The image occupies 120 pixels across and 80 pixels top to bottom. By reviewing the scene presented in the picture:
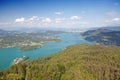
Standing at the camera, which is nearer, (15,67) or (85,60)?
(15,67)

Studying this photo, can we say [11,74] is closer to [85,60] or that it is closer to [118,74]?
[85,60]

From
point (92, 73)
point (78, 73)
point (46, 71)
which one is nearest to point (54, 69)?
point (46, 71)

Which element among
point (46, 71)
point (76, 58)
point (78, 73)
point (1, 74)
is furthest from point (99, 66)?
point (1, 74)

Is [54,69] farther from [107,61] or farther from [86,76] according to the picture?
[107,61]

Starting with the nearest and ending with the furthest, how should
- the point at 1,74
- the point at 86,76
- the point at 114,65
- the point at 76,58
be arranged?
the point at 86,76 → the point at 1,74 → the point at 114,65 → the point at 76,58

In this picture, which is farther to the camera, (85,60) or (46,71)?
(85,60)

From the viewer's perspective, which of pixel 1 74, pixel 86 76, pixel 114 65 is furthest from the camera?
pixel 114 65

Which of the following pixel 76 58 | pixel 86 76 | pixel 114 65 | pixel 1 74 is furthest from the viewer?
pixel 76 58
